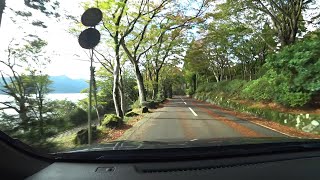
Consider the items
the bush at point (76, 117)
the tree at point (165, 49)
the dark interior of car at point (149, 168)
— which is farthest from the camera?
the tree at point (165, 49)

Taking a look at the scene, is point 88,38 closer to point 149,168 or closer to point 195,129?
point 149,168

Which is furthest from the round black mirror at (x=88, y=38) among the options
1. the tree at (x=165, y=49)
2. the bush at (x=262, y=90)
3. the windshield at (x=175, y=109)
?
the tree at (x=165, y=49)

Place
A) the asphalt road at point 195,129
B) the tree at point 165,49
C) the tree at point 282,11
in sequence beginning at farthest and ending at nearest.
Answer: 1. the tree at point 165,49
2. the tree at point 282,11
3. the asphalt road at point 195,129

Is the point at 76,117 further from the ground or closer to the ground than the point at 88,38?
closer to the ground

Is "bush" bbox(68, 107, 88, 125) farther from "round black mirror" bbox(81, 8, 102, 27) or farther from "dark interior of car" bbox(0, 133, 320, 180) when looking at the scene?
"dark interior of car" bbox(0, 133, 320, 180)

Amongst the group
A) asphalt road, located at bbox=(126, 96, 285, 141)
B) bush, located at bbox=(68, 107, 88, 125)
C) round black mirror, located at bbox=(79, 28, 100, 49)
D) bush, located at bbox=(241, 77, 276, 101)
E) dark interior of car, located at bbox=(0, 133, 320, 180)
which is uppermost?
round black mirror, located at bbox=(79, 28, 100, 49)

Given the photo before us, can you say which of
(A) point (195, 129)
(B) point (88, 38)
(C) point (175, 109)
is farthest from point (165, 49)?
(B) point (88, 38)

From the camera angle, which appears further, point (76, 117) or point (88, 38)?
point (76, 117)

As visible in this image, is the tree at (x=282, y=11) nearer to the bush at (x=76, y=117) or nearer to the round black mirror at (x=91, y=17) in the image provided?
the bush at (x=76, y=117)

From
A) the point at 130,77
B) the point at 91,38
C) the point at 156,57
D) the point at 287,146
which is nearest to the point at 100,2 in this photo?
the point at 91,38

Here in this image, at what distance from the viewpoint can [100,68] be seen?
3778 centimetres

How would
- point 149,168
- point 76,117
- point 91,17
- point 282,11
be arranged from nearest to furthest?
point 149,168
point 91,17
point 76,117
point 282,11

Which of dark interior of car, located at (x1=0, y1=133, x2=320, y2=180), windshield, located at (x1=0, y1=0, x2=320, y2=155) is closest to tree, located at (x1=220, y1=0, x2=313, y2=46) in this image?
windshield, located at (x1=0, y1=0, x2=320, y2=155)

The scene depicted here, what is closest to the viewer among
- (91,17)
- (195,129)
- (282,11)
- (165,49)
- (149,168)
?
(149,168)
